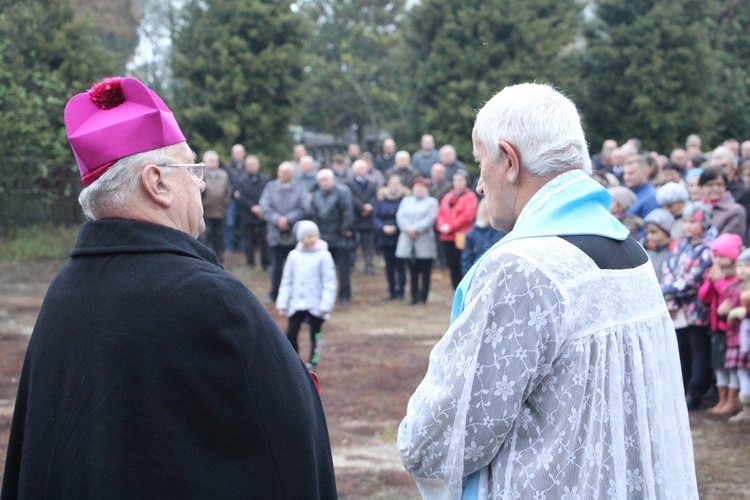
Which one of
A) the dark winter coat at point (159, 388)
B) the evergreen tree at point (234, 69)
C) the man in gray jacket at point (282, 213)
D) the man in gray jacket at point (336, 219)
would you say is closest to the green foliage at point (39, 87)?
the evergreen tree at point (234, 69)

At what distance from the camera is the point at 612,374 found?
97.8 inches

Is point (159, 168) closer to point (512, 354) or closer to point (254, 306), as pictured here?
point (254, 306)

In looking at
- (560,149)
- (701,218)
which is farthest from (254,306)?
(701,218)

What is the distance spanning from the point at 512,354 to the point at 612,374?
0.29 metres

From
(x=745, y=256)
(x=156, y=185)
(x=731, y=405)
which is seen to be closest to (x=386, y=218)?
(x=731, y=405)

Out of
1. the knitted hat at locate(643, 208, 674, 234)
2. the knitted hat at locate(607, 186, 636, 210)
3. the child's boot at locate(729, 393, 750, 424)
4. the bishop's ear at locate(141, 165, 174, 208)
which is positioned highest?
the bishop's ear at locate(141, 165, 174, 208)

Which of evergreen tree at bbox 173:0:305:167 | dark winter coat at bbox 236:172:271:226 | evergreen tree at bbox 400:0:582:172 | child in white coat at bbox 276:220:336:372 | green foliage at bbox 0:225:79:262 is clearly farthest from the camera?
evergreen tree at bbox 400:0:582:172

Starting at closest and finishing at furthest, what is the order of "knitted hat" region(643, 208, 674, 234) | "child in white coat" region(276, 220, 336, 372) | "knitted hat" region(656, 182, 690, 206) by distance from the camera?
"knitted hat" region(643, 208, 674, 234) → "knitted hat" region(656, 182, 690, 206) → "child in white coat" region(276, 220, 336, 372)

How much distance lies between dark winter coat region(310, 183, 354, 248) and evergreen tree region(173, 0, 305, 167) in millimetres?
6743

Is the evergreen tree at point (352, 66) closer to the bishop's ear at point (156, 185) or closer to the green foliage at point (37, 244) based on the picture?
the green foliage at point (37, 244)

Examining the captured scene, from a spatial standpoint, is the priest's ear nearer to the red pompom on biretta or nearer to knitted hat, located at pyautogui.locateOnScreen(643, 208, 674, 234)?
the red pompom on biretta

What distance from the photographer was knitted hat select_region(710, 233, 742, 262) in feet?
25.4

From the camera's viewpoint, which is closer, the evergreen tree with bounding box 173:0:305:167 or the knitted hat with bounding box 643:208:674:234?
the knitted hat with bounding box 643:208:674:234

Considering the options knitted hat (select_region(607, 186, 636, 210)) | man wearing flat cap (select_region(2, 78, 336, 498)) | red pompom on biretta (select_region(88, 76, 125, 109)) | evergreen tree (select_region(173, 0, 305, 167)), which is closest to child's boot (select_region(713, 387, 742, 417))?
knitted hat (select_region(607, 186, 636, 210))
